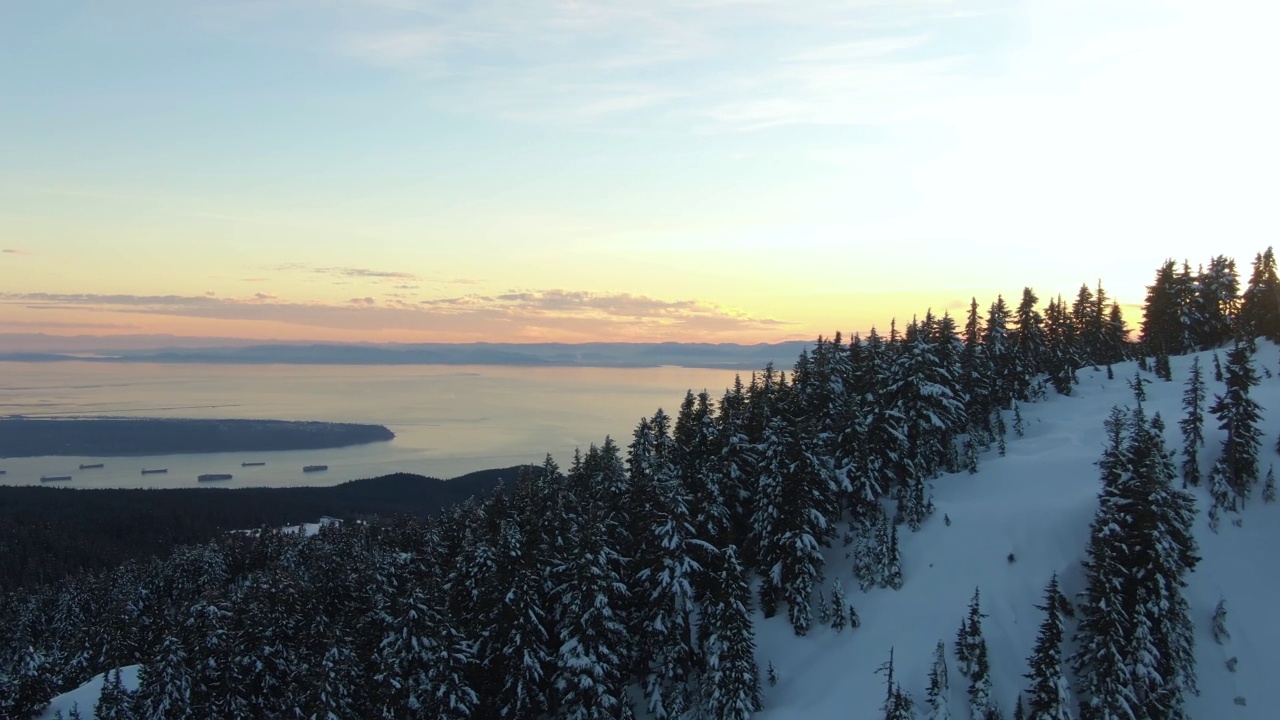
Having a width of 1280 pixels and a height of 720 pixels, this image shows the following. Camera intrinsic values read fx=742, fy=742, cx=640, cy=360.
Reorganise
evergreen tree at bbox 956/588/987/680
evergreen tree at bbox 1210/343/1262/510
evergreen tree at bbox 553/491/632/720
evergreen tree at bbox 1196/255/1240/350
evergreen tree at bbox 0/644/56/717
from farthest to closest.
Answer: evergreen tree at bbox 1196/255/1240/350 → evergreen tree at bbox 0/644/56/717 → evergreen tree at bbox 1210/343/1262/510 → evergreen tree at bbox 956/588/987/680 → evergreen tree at bbox 553/491/632/720

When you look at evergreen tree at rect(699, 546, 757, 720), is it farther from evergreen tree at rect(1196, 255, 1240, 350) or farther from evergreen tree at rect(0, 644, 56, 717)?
evergreen tree at rect(1196, 255, 1240, 350)

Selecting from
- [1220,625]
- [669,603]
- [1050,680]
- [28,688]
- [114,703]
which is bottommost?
[28,688]

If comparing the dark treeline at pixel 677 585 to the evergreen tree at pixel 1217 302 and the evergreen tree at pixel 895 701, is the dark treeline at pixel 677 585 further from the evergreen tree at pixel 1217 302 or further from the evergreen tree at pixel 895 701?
the evergreen tree at pixel 1217 302

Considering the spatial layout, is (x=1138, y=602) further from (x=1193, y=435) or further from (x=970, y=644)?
(x=1193, y=435)

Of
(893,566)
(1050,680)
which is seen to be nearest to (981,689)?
(1050,680)

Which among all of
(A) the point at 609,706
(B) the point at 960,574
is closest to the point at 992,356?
(B) the point at 960,574

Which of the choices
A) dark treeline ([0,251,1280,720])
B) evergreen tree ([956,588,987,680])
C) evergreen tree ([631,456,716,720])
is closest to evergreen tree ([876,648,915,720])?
dark treeline ([0,251,1280,720])
